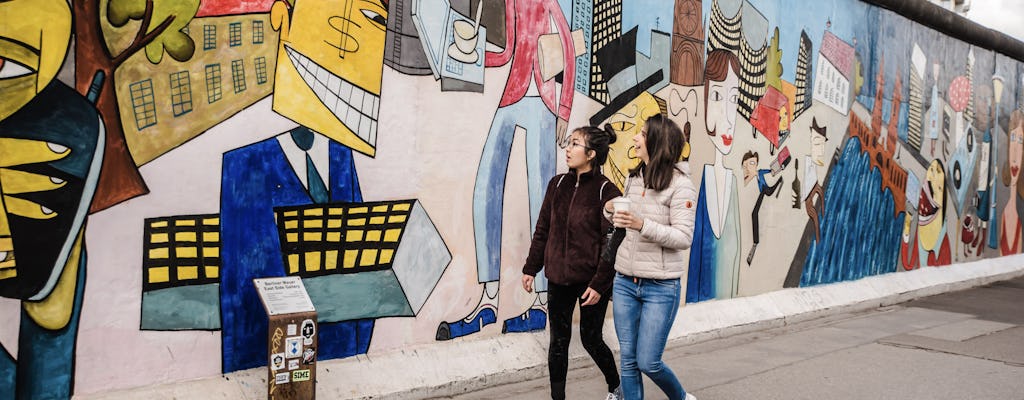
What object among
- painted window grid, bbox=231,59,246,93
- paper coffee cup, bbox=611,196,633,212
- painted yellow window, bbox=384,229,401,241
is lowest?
painted yellow window, bbox=384,229,401,241

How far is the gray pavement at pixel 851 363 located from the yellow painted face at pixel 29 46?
3.26 meters

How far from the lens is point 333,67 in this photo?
5430mm

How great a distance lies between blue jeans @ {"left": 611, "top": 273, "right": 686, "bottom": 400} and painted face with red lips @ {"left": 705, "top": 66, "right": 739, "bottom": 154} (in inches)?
169

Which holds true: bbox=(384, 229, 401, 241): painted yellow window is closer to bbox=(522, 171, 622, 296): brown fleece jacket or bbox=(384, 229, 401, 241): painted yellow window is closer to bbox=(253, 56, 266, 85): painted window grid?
bbox=(522, 171, 622, 296): brown fleece jacket

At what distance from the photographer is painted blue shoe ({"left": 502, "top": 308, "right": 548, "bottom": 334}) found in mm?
6719

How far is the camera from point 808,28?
1035 cm

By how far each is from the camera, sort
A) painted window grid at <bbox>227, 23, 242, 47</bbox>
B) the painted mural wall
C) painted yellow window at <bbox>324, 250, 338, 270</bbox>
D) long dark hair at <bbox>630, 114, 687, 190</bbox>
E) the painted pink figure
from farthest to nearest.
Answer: the painted pink figure → painted yellow window at <bbox>324, 250, 338, 270</bbox> → painted window grid at <bbox>227, 23, 242, 47</bbox> → long dark hair at <bbox>630, 114, 687, 190</bbox> → the painted mural wall

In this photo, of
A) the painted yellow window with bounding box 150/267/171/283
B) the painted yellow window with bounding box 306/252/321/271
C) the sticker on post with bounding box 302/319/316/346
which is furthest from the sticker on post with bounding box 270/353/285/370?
the painted yellow window with bounding box 306/252/321/271

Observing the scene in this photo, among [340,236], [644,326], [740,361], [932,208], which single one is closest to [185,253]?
[340,236]

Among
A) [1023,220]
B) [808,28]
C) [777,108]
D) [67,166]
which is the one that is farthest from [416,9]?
[1023,220]

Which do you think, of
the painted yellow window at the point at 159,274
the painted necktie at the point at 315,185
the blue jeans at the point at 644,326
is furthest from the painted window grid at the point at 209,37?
the blue jeans at the point at 644,326

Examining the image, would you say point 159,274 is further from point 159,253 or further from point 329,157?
point 329,157

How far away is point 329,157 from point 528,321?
2.28m

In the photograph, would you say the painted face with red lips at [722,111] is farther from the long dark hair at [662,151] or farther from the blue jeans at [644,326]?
the blue jeans at [644,326]
